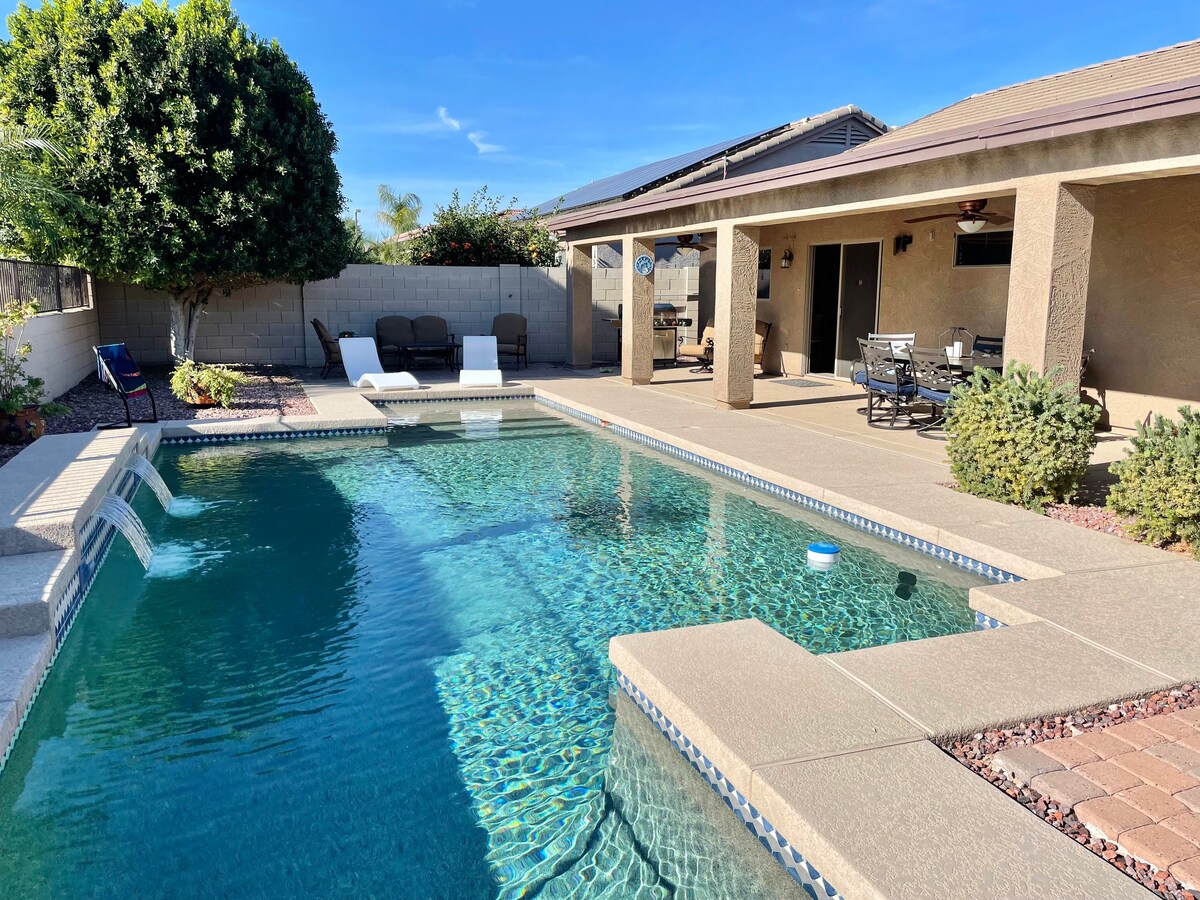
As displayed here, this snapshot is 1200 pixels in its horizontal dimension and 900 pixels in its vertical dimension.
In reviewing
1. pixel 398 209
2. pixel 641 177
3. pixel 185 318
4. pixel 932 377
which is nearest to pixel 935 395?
pixel 932 377

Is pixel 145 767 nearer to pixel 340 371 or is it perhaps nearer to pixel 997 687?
pixel 997 687

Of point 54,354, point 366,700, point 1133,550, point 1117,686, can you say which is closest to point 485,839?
point 366,700

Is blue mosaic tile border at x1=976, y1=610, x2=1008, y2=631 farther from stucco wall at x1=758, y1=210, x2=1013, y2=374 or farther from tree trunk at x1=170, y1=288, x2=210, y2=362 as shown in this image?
tree trunk at x1=170, y1=288, x2=210, y2=362

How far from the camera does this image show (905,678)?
Result: 3457 mm

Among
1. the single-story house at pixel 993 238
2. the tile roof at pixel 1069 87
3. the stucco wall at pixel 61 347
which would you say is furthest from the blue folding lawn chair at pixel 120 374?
the tile roof at pixel 1069 87

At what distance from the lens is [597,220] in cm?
1425

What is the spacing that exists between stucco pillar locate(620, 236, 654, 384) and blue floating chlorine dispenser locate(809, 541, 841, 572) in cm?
815

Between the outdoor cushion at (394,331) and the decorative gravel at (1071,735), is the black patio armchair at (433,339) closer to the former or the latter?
the outdoor cushion at (394,331)

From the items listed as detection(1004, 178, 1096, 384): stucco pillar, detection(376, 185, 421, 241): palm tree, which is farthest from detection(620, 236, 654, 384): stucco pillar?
detection(376, 185, 421, 241): palm tree

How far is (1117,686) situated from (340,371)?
14.0 m

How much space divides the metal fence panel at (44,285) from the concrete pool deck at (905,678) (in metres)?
4.28

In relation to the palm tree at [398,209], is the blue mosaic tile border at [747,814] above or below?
below

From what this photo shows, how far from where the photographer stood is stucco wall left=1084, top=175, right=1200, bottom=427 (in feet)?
27.2

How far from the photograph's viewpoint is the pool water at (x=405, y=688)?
9.28ft
